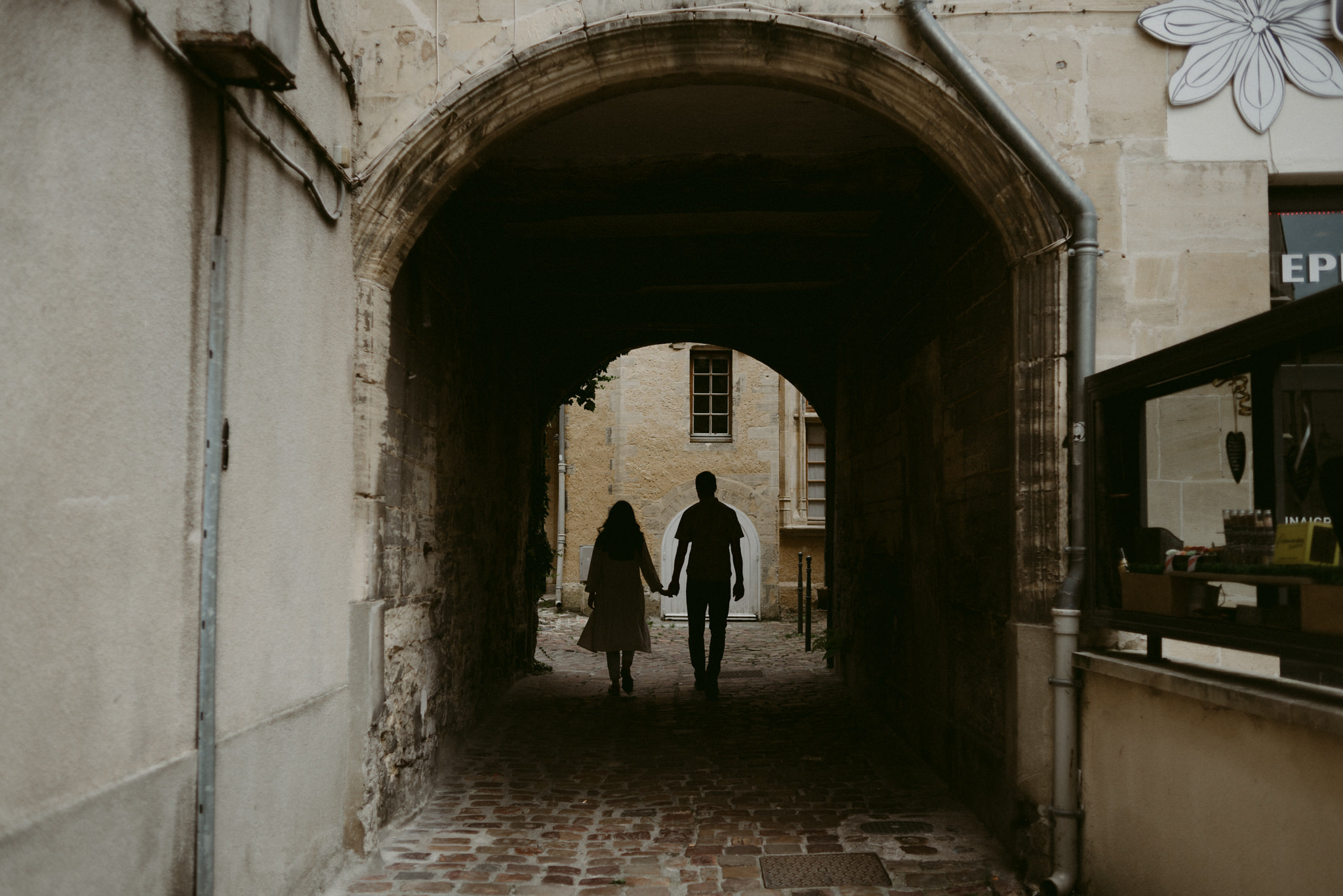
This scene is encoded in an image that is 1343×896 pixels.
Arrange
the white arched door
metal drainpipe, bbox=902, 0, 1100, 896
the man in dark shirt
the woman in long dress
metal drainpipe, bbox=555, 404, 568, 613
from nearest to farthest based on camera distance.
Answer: metal drainpipe, bbox=902, 0, 1100, 896 < the woman in long dress < the man in dark shirt < the white arched door < metal drainpipe, bbox=555, 404, 568, 613

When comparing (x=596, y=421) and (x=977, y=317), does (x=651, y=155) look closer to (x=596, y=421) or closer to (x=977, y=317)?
(x=977, y=317)

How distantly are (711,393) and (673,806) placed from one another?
13572 millimetres

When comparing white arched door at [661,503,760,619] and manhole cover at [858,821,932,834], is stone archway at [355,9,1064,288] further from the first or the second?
white arched door at [661,503,760,619]

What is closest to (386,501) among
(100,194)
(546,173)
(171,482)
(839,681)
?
(171,482)

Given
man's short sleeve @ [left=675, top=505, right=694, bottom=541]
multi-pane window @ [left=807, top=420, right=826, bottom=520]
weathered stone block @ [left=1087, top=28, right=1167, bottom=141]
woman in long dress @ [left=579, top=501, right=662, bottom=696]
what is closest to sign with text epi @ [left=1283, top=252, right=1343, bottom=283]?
weathered stone block @ [left=1087, top=28, right=1167, bottom=141]

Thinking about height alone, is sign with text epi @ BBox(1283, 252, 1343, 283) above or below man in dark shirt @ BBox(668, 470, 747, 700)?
above

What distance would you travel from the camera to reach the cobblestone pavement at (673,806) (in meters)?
3.93

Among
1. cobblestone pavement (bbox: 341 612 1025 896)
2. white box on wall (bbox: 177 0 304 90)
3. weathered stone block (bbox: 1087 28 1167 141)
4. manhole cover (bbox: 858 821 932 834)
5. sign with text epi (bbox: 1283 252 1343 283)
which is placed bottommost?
cobblestone pavement (bbox: 341 612 1025 896)

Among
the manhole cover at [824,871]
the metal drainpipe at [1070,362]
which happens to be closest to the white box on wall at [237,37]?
the metal drainpipe at [1070,362]

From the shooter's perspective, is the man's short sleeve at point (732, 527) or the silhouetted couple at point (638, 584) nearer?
the silhouetted couple at point (638, 584)

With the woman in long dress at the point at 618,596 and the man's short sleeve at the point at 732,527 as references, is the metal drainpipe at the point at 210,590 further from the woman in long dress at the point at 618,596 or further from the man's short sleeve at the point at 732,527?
the man's short sleeve at the point at 732,527

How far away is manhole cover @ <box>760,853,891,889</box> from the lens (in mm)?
3877

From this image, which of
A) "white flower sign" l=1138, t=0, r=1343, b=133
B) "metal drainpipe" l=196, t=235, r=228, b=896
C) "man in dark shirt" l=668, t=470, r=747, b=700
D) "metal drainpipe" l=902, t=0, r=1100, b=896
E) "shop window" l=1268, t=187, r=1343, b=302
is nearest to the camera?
"metal drainpipe" l=196, t=235, r=228, b=896

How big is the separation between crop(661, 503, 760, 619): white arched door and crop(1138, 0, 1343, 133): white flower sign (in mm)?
13636
